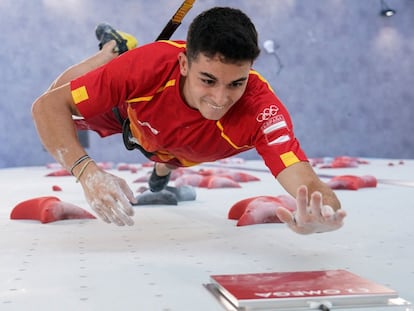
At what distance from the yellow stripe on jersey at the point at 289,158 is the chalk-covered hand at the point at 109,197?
1.29 feet

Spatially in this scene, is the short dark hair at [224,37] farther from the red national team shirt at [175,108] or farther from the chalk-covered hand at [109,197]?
the chalk-covered hand at [109,197]

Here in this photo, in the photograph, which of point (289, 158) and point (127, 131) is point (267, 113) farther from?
point (127, 131)

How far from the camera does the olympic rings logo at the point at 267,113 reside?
1439mm

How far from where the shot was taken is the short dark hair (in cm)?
130

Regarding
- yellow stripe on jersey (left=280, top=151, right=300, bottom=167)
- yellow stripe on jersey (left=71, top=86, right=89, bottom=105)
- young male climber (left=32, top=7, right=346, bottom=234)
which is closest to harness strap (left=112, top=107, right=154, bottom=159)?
young male climber (left=32, top=7, right=346, bottom=234)

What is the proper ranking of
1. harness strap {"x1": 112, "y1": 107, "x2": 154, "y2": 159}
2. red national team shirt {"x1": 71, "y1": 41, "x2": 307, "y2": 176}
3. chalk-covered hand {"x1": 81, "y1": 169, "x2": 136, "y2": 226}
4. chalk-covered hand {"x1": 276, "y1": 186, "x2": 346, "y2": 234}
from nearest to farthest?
1. chalk-covered hand {"x1": 276, "y1": 186, "x2": 346, "y2": 234}
2. chalk-covered hand {"x1": 81, "y1": 169, "x2": 136, "y2": 226}
3. red national team shirt {"x1": 71, "y1": 41, "x2": 307, "y2": 176}
4. harness strap {"x1": 112, "y1": 107, "x2": 154, "y2": 159}

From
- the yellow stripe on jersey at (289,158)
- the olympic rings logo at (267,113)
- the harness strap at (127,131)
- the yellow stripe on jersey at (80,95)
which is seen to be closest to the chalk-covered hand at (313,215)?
the yellow stripe on jersey at (289,158)

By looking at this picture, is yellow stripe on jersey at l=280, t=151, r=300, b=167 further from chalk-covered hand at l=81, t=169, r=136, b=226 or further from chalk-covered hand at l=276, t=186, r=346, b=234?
chalk-covered hand at l=81, t=169, r=136, b=226

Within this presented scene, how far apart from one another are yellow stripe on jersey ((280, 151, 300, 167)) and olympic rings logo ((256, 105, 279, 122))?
117 millimetres

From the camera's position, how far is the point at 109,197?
4.31 feet

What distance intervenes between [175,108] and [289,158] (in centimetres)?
38

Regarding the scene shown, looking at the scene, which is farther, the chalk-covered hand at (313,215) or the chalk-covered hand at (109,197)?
the chalk-covered hand at (109,197)

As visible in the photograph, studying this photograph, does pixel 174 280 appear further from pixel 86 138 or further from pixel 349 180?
pixel 86 138

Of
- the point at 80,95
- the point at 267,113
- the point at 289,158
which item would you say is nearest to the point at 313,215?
the point at 289,158
